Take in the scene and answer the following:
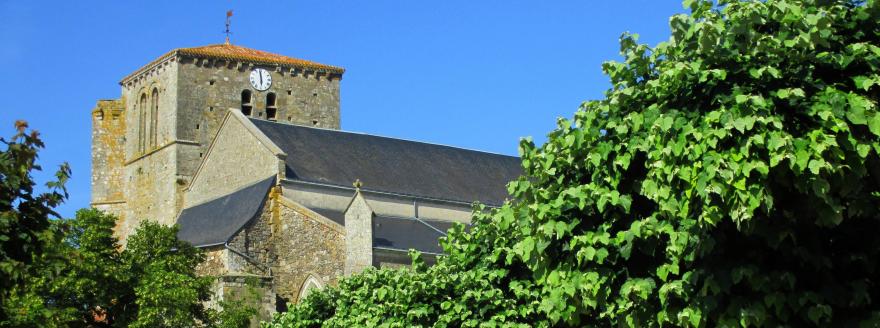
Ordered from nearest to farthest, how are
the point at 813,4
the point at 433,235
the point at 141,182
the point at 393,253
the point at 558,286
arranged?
the point at 813,4 → the point at 558,286 → the point at 393,253 → the point at 433,235 → the point at 141,182

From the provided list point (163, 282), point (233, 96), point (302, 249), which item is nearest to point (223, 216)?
point (302, 249)

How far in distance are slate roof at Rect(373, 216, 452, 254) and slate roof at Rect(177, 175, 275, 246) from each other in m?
4.38

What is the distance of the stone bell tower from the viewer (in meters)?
60.4

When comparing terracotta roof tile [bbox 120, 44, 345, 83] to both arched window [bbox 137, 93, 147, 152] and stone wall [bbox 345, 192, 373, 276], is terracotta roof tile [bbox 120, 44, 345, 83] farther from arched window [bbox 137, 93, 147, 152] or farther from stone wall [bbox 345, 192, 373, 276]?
stone wall [bbox 345, 192, 373, 276]

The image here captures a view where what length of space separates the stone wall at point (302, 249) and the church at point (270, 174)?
0.15 feet

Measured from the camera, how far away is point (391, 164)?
5300cm

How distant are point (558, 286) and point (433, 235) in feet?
110

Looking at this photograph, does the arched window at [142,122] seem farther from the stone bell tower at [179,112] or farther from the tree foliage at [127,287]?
the tree foliage at [127,287]

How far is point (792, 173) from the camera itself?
41.6 ft

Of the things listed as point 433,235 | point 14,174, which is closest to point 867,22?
point 14,174

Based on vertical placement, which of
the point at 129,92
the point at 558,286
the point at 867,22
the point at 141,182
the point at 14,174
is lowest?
the point at 558,286

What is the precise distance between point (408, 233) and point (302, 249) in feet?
13.7

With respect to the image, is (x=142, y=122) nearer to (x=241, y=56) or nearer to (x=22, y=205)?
(x=241, y=56)

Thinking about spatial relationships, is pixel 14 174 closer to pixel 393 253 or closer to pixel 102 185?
pixel 393 253
